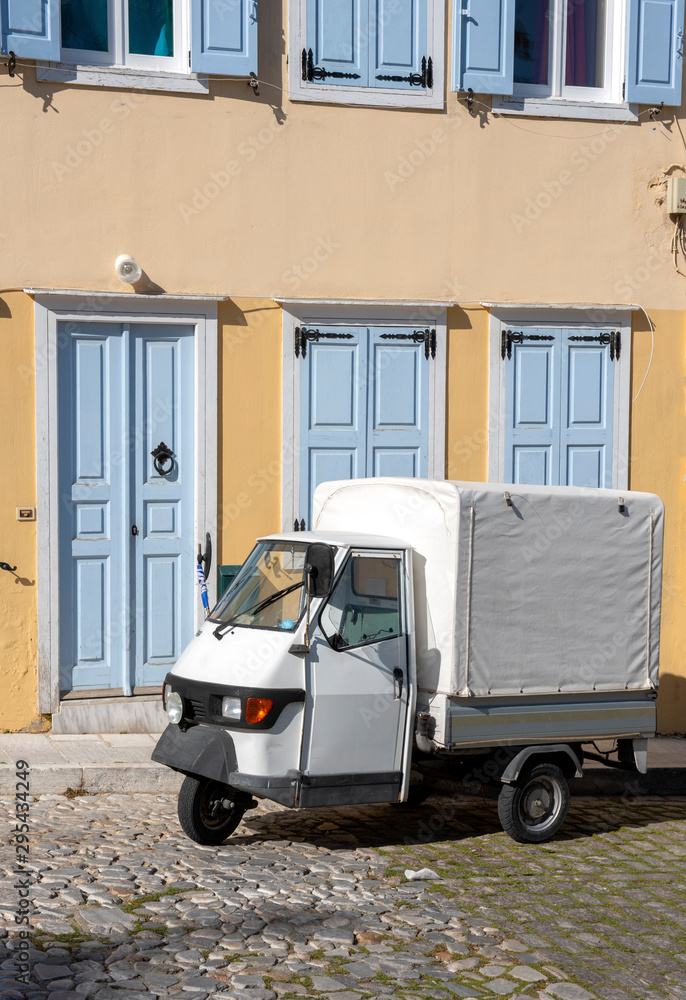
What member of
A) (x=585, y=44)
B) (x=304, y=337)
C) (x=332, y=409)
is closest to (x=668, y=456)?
(x=332, y=409)

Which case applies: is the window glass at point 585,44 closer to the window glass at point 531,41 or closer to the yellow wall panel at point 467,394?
the window glass at point 531,41

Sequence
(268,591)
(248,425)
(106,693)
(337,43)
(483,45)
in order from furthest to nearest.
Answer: (483,45) < (337,43) < (248,425) < (106,693) < (268,591)

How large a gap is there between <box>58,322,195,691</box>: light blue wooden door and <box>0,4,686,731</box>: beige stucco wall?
0.30m

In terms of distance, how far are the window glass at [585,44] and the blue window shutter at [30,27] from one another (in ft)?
14.7

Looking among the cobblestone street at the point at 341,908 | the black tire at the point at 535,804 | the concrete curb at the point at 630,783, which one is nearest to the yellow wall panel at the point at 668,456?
the concrete curb at the point at 630,783

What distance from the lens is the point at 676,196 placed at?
1035 cm

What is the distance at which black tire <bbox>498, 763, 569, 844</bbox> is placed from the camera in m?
6.95

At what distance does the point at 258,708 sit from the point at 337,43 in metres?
5.90

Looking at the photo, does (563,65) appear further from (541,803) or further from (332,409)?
(541,803)

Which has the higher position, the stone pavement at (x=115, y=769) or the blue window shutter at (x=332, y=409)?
the blue window shutter at (x=332, y=409)

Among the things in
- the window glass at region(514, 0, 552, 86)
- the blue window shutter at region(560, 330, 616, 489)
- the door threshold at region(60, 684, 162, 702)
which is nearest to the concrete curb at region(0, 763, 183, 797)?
the door threshold at region(60, 684, 162, 702)

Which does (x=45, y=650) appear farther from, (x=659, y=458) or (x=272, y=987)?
(x=659, y=458)

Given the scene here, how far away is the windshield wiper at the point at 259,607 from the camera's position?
262 inches

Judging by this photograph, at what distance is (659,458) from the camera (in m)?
10.5
